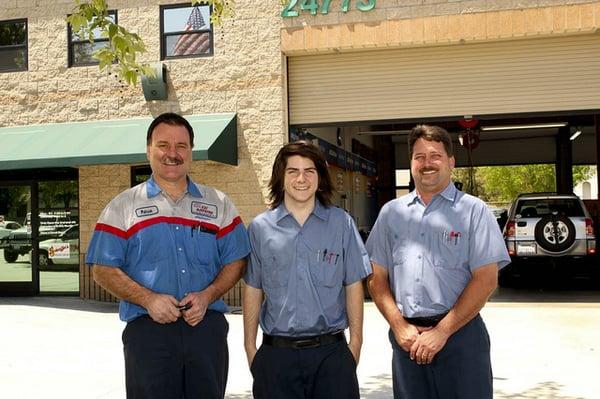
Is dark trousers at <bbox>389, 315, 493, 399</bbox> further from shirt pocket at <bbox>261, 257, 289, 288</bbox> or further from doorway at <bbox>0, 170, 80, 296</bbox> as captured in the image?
doorway at <bbox>0, 170, 80, 296</bbox>

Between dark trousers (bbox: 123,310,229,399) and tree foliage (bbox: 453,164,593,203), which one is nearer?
dark trousers (bbox: 123,310,229,399)

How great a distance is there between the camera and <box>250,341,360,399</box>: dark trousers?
339 cm

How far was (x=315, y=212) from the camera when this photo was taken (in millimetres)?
3611

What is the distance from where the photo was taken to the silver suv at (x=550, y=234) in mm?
12508

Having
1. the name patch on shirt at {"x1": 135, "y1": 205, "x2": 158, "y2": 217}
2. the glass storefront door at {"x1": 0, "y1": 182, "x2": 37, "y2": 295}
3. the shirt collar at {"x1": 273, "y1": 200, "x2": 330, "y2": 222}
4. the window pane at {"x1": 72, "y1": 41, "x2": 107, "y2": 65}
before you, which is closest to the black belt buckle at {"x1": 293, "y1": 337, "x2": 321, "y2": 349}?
the shirt collar at {"x1": 273, "y1": 200, "x2": 330, "y2": 222}

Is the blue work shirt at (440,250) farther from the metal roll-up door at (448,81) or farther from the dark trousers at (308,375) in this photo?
the metal roll-up door at (448,81)

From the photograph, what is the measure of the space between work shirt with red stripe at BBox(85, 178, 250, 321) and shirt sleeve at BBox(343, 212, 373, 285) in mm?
549

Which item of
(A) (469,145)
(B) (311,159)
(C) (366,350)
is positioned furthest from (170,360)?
(A) (469,145)

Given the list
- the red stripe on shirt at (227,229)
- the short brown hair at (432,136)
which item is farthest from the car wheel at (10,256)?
the short brown hair at (432,136)

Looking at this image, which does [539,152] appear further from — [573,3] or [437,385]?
[437,385]

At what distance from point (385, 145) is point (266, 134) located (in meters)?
14.0

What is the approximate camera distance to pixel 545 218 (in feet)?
41.0

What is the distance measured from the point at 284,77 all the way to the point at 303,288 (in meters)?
9.06

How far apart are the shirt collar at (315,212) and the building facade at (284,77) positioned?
24.1ft
